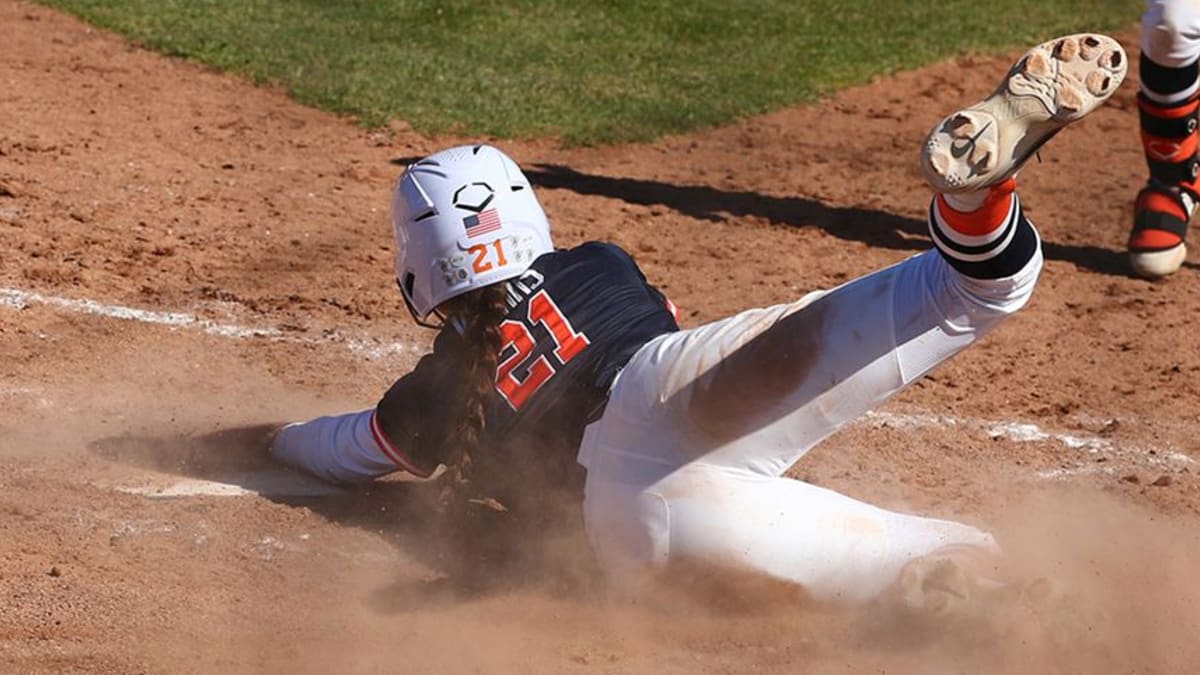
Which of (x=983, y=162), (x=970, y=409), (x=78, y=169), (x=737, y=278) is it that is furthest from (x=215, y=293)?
(x=983, y=162)

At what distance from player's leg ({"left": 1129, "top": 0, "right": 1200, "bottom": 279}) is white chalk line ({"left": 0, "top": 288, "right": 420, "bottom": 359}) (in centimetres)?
317

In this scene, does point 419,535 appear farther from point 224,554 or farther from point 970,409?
point 970,409

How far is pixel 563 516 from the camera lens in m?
4.57

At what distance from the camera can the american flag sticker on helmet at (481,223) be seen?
4473 millimetres

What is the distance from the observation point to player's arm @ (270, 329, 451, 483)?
4.53 m

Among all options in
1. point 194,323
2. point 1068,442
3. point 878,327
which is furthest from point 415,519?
point 1068,442

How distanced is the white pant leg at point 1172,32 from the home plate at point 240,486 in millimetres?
4116

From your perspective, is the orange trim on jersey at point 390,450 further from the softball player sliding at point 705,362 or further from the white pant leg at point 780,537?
the white pant leg at point 780,537

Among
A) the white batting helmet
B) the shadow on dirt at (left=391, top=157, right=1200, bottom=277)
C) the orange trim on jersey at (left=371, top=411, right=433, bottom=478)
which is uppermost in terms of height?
the white batting helmet

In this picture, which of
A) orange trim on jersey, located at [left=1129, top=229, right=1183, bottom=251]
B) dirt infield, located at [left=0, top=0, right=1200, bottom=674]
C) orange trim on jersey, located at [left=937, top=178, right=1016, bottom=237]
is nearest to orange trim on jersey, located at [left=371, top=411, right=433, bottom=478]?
dirt infield, located at [left=0, top=0, right=1200, bottom=674]

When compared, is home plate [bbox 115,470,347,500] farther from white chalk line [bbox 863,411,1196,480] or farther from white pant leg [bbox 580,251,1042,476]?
white chalk line [bbox 863,411,1196,480]

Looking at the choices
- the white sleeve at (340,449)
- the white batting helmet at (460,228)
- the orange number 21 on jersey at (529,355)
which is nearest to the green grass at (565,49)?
the white sleeve at (340,449)

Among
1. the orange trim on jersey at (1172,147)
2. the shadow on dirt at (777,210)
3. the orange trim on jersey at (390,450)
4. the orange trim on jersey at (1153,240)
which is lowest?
the shadow on dirt at (777,210)

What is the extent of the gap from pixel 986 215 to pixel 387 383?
2646mm
